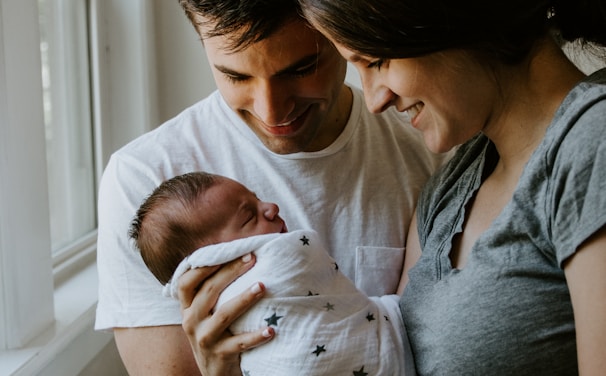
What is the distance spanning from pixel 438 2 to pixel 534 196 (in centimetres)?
29

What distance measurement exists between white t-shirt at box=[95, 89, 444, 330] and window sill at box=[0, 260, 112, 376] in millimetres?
178

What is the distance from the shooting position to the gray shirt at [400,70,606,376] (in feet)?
2.83

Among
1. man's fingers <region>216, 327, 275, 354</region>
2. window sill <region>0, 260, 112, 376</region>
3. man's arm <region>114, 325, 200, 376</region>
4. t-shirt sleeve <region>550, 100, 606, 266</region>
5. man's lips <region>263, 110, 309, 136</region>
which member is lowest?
window sill <region>0, 260, 112, 376</region>

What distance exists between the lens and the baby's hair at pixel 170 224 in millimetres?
1238

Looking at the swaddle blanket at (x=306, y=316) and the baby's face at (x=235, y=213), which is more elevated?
the baby's face at (x=235, y=213)

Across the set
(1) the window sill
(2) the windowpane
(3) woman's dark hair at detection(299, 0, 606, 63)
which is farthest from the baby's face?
(2) the windowpane

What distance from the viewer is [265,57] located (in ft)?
4.18

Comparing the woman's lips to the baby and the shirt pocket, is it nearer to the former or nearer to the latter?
the baby

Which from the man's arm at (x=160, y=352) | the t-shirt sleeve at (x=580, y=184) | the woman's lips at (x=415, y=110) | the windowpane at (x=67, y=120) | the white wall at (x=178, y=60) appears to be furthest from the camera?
the white wall at (x=178, y=60)

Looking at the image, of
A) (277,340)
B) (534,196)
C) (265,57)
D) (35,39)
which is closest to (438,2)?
(534,196)

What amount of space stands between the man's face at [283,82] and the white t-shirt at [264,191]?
0.21 ft

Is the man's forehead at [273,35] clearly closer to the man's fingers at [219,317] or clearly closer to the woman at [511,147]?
the woman at [511,147]

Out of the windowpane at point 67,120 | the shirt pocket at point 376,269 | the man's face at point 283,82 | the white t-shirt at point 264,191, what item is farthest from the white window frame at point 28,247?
the shirt pocket at point 376,269

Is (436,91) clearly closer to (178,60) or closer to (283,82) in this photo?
(283,82)
